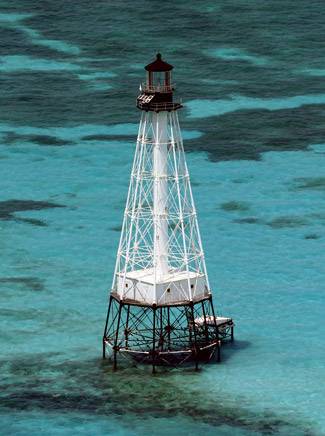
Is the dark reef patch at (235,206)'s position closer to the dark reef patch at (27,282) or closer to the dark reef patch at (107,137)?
the dark reef patch at (107,137)

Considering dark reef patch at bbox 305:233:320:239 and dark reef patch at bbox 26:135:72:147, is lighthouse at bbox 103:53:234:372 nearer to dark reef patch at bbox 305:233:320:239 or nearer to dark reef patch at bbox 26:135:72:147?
dark reef patch at bbox 305:233:320:239

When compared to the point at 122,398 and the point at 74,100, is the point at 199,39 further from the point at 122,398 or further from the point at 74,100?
the point at 122,398

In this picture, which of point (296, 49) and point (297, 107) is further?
point (296, 49)

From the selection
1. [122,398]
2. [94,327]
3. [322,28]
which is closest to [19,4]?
[322,28]

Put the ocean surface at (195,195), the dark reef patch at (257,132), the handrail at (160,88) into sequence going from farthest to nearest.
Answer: the dark reef patch at (257,132) < the handrail at (160,88) < the ocean surface at (195,195)

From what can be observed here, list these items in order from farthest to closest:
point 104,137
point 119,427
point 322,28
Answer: point 322,28, point 104,137, point 119,427

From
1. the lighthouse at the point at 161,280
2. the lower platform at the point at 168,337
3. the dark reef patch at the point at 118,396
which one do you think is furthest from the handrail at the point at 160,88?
the dark reef patch at the point at 118,396

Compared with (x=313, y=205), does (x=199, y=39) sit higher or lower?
higher
